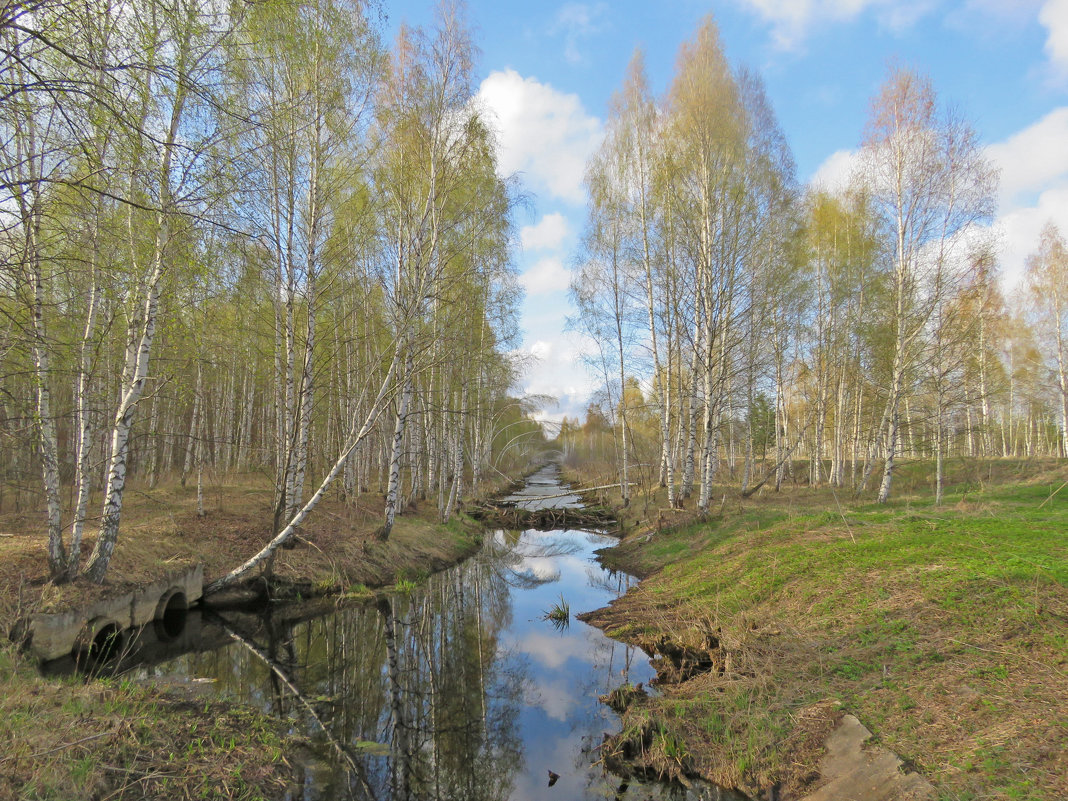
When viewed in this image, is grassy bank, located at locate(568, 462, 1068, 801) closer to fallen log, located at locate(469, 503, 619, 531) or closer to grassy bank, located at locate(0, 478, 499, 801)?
grassy bank, located at locate(0, 478, 499, 801)

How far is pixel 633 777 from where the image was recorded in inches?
200

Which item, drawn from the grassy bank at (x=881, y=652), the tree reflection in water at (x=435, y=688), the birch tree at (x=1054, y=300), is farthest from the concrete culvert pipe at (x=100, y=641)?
the birch tree at (x=1054, y=300)

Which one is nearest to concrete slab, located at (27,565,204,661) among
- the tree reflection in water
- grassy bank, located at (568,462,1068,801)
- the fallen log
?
the tree reflection in water

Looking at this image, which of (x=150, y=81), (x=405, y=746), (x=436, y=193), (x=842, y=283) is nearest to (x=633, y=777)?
(x=405, y=746)

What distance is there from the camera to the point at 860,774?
4.13 m

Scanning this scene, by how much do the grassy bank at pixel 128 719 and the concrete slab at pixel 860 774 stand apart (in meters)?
4.77

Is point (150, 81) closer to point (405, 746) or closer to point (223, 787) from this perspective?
point (223, 787)

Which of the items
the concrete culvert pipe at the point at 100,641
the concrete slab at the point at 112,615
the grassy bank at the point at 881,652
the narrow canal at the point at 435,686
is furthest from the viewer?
the concrete culvert pipe at the point at 100,641

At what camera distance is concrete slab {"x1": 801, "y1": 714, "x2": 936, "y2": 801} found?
3822 mm

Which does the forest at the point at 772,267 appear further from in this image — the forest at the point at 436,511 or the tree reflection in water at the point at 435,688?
the tree reflection in water at the point at 435,688

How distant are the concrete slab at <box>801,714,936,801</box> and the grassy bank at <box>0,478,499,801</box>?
15.6 ft

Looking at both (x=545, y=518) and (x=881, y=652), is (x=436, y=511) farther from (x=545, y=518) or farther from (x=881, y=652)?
(x=881, y=652)

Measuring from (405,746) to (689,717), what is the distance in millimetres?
3174

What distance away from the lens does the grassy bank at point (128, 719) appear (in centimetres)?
356
